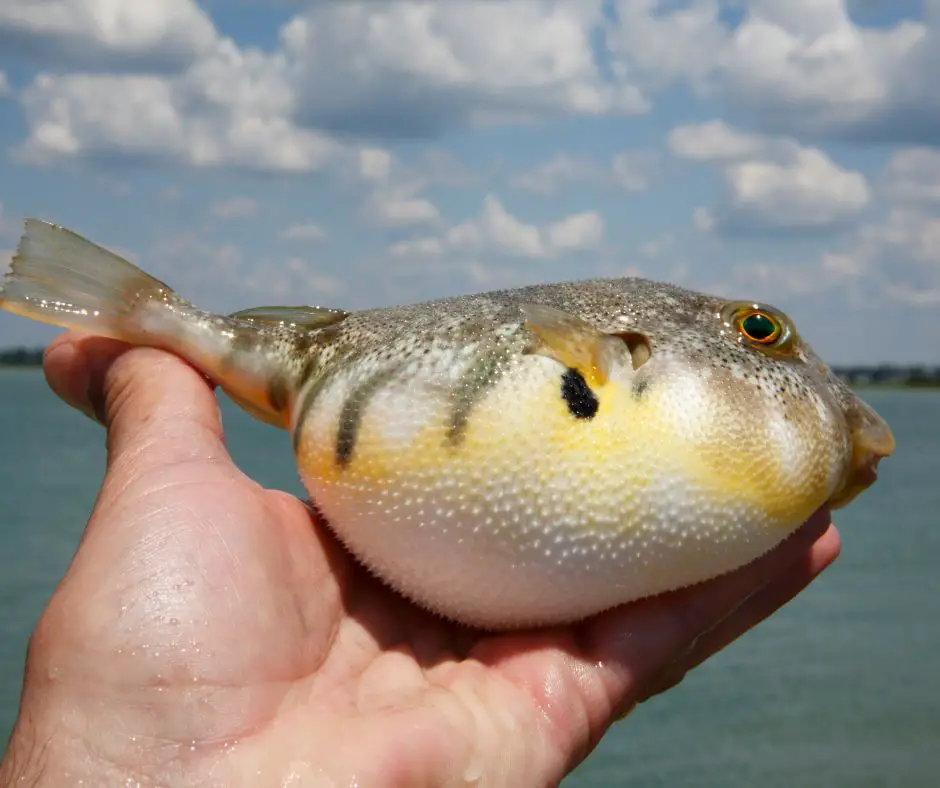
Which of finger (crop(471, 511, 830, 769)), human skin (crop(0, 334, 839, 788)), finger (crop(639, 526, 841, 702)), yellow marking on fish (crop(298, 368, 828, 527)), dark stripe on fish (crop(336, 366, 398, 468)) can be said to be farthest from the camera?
finger (crop(639, 526, 841, 702))

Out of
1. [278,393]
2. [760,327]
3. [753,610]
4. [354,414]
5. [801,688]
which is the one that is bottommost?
[801,688]

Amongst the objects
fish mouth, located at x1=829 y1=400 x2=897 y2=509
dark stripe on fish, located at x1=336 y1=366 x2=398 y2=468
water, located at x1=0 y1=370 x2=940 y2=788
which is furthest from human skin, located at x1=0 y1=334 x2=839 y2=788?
water, located at x1=0 y1=370 x2=940 y2=788

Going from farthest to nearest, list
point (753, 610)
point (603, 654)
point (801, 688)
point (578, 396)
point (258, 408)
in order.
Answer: point (801, 688) < point (258, 408) < point (753, 610) < point (603, 654) < point (578, 396)

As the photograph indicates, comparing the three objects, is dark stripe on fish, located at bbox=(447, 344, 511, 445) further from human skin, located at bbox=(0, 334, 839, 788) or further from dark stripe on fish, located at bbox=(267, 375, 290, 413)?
dark stripe on fish, located at bbox=(267, 375, 290, 413)

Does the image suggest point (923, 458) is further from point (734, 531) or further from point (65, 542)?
point (734, 531)

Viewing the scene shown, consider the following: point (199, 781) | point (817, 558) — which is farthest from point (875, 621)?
point (199, 781)

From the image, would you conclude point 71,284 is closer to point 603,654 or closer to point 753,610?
point 603,654

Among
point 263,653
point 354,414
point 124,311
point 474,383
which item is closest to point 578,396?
point 474,383
